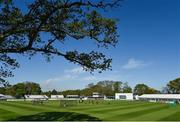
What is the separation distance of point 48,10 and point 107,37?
4803mm

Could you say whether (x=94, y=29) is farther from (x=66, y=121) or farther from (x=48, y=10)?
(x=66, y=121)

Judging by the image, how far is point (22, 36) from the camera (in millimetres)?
26141

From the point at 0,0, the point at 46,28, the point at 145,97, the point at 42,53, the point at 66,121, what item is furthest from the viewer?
the point at 145,97

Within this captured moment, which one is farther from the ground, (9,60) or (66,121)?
(9,60)

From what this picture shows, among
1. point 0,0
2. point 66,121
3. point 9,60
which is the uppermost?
point 0,0

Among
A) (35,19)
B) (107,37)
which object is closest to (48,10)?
(35,19)

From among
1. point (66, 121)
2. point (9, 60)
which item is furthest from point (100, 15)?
point (66, 121)

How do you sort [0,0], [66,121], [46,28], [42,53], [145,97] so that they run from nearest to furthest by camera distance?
[0,0] < [46,28] < [42,53] < [66,121] < [145,97]

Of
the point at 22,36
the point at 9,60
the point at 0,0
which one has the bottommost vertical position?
the point at 9,60

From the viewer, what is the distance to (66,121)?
1282 inches

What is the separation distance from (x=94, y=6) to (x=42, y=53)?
20.1ft

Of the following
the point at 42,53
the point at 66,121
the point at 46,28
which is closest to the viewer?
the point at 46,28

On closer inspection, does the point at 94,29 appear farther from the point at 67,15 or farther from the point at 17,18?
the point at 17,18

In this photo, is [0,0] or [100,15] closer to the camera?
[0,0]
